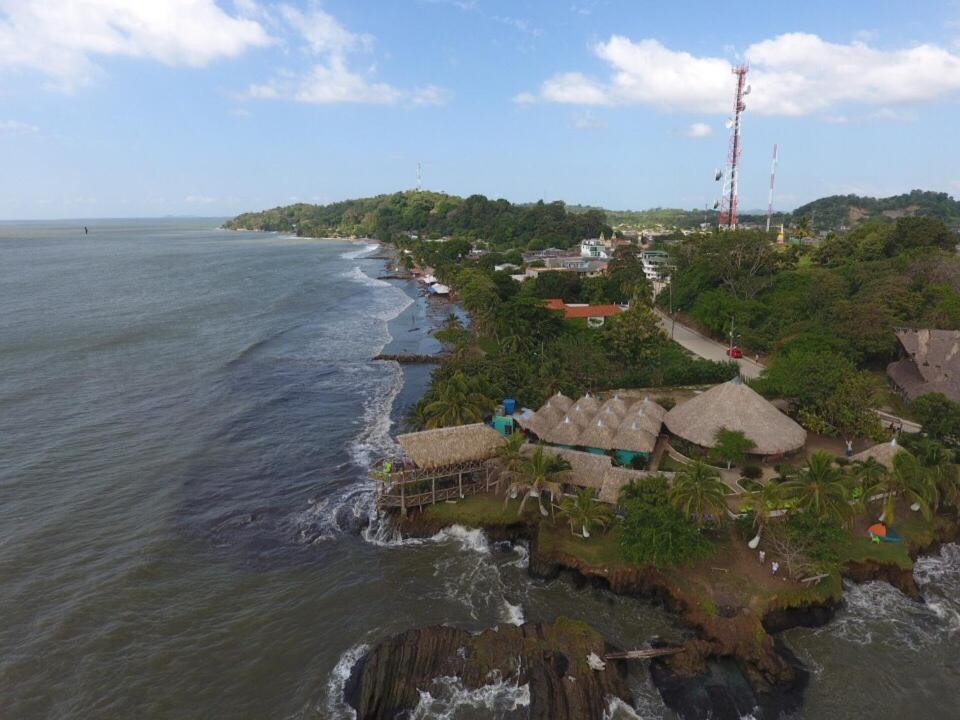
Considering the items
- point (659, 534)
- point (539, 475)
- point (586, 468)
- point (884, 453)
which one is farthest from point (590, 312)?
point (659, 534)

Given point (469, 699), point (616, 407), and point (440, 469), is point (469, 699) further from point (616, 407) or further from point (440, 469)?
point (616, 407)

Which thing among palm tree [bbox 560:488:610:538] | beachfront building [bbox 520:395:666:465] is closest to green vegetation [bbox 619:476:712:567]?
palm tree [bbox 560:488:610:538]

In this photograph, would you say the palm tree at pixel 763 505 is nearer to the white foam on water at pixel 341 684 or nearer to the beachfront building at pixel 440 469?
the beachfront building at pixel 440 469

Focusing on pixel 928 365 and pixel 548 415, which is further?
pixel 928 365

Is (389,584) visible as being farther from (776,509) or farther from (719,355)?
(719,355)

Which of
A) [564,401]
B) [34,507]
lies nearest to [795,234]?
[564,401]

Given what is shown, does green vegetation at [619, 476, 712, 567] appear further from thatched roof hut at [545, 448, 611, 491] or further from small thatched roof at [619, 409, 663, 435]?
small thatched roof at [619, 409, 663, 435]

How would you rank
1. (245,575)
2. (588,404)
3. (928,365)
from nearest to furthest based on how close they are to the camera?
(245,575), (588,404), (928,365)
